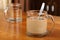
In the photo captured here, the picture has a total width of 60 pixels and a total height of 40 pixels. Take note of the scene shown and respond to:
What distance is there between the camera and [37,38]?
89cm

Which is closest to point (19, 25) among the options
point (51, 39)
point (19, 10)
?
point (19, 10)

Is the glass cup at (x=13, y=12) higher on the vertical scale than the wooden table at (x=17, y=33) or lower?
higher

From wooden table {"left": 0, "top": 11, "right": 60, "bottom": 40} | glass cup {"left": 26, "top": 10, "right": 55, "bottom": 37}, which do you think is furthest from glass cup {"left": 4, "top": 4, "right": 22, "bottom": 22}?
glass cup {"left": 26, "top": 10, "right": 55, "bottom": 37}

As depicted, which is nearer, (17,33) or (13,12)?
(17,33)

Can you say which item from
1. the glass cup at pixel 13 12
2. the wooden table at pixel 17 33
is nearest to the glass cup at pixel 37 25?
the wooden table at pixel 17 33

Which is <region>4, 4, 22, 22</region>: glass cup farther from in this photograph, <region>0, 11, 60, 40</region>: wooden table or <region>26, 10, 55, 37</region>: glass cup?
<region>26, 10, 55, 37</region>: glass cup

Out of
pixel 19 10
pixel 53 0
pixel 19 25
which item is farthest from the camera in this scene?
pixel 53 0

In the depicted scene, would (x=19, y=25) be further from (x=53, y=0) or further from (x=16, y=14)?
(x=53, y=0)

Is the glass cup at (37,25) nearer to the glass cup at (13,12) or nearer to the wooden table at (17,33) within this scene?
the wooden table at (17,33)

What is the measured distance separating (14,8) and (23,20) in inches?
4.4

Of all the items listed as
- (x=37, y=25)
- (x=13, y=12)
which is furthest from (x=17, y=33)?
(x=13, y=12)

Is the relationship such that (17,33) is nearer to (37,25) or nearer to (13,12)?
(37,25)

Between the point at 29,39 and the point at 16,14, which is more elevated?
the point at 16,14

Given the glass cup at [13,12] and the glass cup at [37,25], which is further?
the glass cup at [13,12]
